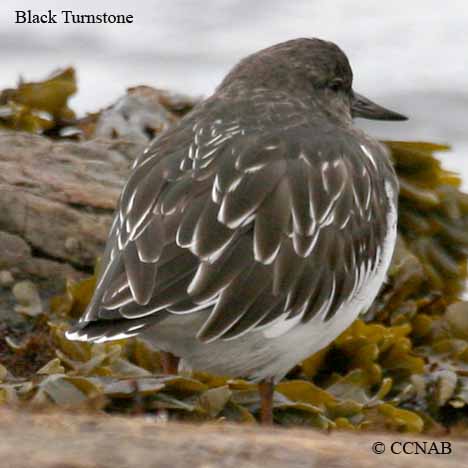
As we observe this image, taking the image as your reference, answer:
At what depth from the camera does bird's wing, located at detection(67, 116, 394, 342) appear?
366 cm

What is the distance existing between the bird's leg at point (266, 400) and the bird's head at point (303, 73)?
1.04 metres

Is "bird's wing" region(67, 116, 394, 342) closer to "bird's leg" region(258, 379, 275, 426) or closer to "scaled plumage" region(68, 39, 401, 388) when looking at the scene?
"scaled plumage" region(68, 39, 401, 388)

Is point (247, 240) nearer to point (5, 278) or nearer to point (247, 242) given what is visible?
point (247, 242)

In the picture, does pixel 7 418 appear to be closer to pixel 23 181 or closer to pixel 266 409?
pixel 266 409

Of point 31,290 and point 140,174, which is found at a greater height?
point 140,174

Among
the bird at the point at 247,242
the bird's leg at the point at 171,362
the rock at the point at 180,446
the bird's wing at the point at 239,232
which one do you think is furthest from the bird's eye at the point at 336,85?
the rock at the point at 180,446

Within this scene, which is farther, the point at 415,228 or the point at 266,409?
the point at 415,228

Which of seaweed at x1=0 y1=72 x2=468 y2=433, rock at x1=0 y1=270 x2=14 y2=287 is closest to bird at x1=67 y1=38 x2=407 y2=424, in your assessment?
seaweed at x1=0 y1=72 x2=468 y2=433

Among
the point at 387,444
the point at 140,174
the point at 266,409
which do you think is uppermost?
the point at 140,174

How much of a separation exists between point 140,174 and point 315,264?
620mm

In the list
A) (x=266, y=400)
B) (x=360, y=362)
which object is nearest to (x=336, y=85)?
(x=360, y=362)

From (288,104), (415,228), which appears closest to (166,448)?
(288,104)

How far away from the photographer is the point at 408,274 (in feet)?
17.1

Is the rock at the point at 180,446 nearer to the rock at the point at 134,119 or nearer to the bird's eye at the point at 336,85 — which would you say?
the bird's eye at the point at 336,85
